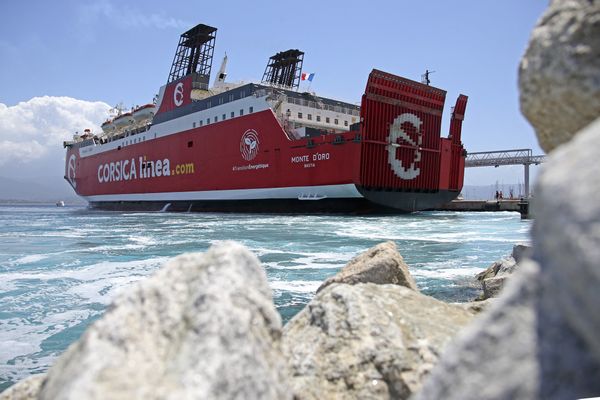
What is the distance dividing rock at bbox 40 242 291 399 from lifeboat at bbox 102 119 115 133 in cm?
4051

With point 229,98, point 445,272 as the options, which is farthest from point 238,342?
point 229,98

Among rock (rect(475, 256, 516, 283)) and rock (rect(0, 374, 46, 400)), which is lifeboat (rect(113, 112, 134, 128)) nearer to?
rock (rect(475, 256, 516, 283))

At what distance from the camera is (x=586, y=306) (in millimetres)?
791

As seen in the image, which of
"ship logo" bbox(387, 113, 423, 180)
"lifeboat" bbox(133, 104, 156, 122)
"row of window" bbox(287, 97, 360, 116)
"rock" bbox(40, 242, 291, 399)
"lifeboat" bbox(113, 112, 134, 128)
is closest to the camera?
"rock" bbox(40, 242, 291, 399)

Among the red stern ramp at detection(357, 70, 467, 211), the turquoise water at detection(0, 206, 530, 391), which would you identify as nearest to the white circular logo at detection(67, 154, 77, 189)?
the turquoise water at detection(0, 206, 530, 391)

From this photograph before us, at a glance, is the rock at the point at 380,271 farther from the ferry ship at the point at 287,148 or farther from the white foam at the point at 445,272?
the ferry ship at the point at 287,148

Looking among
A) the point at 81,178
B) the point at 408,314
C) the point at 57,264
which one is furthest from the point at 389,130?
the point at 81,178

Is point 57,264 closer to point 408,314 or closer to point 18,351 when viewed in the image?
point 18,351

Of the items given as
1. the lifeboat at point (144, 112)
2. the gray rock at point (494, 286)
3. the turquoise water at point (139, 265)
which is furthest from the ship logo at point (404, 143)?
the lifeboat at point (144, 112)

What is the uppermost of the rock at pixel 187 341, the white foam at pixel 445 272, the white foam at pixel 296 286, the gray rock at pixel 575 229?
the gray rock at pixel 575 229

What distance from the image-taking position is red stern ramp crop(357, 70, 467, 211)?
19.8 meters

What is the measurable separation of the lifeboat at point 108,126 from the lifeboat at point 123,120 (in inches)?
21.1

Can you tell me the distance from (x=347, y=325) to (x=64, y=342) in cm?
281

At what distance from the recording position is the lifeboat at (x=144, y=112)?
34.5 metres
